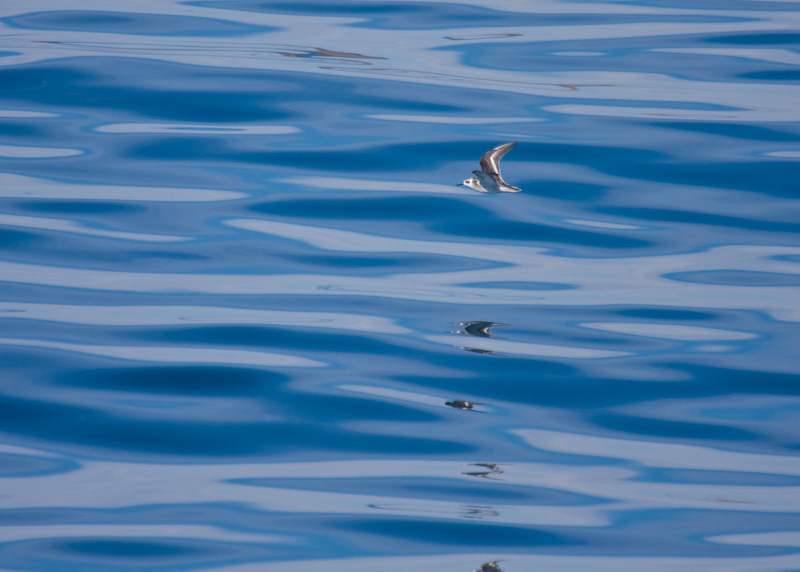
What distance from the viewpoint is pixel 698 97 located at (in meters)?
11.1

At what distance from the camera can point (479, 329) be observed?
7.21 meters

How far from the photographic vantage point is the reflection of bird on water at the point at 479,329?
7.09 m

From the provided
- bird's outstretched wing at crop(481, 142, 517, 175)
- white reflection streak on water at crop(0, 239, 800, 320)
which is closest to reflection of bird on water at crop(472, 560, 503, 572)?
white reflection streak on water at crop(0, 239, 800, 320)

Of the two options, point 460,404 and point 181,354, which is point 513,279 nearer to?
point 460,404

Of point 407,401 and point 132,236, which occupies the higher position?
point 132,236

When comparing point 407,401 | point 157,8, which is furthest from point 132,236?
point 157,8

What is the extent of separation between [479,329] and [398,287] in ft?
3.25

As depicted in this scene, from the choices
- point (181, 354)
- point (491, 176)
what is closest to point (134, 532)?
point (181, 354)

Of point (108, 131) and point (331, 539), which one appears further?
point (108, 131)

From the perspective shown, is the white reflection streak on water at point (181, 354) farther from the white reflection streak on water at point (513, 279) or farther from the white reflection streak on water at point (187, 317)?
the white reflection streak on water at point (513, 279)

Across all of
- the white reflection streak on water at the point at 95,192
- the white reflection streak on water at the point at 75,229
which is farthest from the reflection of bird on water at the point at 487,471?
the white reflection streak on water at the point at 95,192

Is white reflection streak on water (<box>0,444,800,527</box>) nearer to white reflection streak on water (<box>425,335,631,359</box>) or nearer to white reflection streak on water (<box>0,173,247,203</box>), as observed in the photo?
white reflection streak on water (<box>425,335,631,359</box>)

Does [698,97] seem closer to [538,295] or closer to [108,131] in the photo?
[538,295]

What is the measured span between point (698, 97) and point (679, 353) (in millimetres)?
5044
